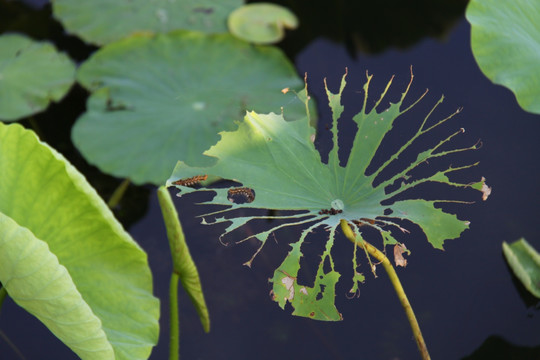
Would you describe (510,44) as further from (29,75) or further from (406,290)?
(29,75)

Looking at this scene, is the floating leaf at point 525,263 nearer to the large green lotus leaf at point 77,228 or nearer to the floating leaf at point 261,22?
the large green lotus leaf at point 77,228

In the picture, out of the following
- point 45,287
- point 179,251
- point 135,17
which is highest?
point 45,287

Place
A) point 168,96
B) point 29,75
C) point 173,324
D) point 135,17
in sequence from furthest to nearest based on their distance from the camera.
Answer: point 135,17 → point 29,75 → point 168,96 → point 173,324

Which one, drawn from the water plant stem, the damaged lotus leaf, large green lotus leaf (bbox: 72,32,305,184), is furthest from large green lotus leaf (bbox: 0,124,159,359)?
large green lotus leaf (bbox: 72,32,305,184)

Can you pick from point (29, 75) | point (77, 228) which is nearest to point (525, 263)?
point (77, 228)

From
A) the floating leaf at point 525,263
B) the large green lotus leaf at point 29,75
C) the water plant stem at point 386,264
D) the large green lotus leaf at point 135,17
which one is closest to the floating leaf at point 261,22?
the large green lotus leaf at point 135,17

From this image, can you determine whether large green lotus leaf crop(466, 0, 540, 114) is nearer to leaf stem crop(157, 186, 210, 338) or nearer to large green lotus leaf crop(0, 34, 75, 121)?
leaf stem crop(157, 186, 210, 338)
